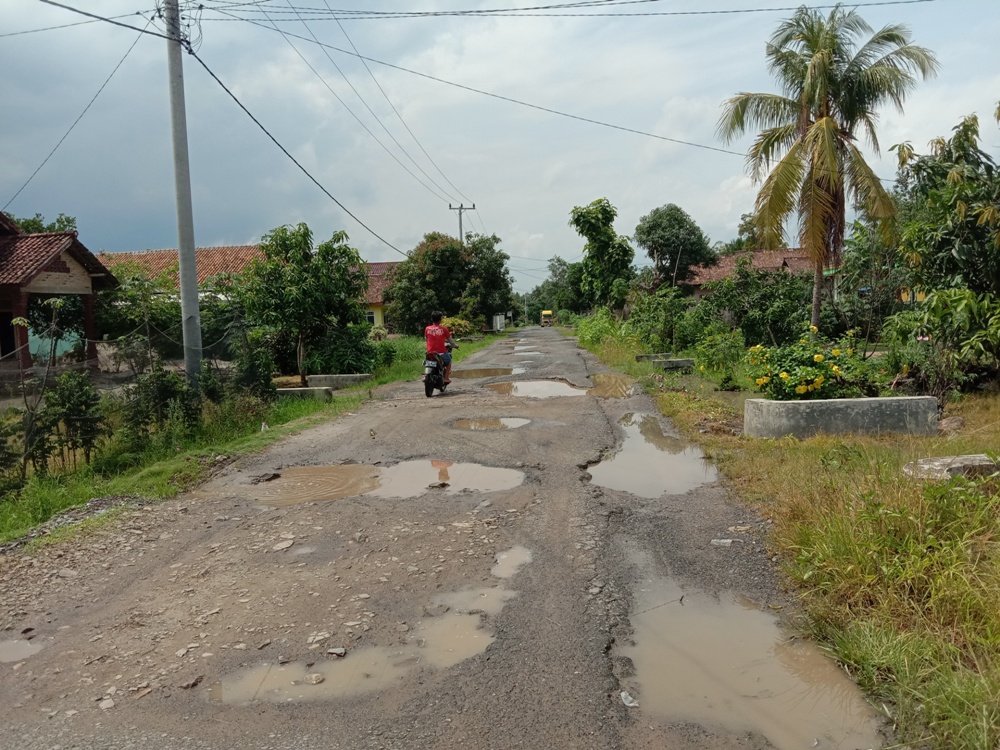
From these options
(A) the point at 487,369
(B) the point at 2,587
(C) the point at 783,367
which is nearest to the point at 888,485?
(C) the point at 783,367

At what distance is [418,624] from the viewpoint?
3.83 metres

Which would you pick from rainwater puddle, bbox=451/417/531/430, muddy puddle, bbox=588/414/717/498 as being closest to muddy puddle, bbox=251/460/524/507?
muddy puddle, bbox=588/414/717/498

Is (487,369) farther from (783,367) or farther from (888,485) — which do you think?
(888,485)

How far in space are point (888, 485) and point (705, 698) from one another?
2.31 metres

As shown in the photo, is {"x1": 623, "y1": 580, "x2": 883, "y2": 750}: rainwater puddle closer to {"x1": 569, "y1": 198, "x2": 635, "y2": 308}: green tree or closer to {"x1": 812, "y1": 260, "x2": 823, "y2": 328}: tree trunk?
{"x1": 812, "y1": 260, "x2": 823, "y2": 328}: tree trunk

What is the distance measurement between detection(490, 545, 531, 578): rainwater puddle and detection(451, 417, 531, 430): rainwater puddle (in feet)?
15.2

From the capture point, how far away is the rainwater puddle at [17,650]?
3.65 metres

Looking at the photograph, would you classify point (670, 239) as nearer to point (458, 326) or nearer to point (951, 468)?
point (458, 326)

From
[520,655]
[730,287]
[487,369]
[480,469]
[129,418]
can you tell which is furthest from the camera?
[487,369]

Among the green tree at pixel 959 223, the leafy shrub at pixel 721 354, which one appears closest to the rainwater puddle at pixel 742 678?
the green tree at pixel 959 223

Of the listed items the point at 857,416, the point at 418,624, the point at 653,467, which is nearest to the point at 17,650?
the point at 418,624

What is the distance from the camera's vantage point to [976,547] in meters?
3.90

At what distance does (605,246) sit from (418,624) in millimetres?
26910

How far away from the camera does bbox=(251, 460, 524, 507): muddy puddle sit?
649 centimetres
